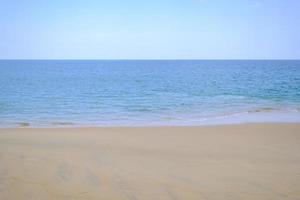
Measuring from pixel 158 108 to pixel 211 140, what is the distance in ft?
35.3

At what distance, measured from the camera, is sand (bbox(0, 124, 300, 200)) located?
18.1 ft

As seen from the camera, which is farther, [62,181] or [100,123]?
[100,123]

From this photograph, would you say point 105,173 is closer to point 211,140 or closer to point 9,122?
point 211,140

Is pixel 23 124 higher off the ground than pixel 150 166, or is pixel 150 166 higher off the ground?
pixel 150 166

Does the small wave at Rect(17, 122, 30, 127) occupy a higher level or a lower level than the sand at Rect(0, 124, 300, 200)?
lower

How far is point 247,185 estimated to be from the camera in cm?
586

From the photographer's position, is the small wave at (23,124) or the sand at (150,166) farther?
the small wave at (23,124)

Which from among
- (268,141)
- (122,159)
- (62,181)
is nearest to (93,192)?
(62,181)

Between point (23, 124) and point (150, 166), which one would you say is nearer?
point (150, 166)

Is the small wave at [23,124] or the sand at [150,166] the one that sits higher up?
the sand at [150,166]

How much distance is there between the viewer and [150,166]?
275 inches

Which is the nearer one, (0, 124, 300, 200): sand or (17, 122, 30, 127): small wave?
(0, 124, 300, 200): sand

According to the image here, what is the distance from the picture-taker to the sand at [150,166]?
5508 millimetres

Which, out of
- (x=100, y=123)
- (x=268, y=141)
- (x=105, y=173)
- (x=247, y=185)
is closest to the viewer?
(x=247, y=185)
